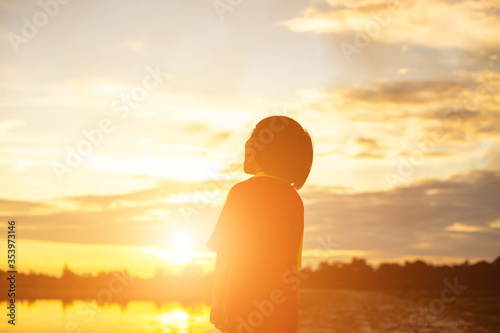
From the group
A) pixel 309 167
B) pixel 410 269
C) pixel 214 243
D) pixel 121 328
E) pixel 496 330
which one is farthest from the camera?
pixel 410 269

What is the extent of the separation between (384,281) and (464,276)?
20.6m

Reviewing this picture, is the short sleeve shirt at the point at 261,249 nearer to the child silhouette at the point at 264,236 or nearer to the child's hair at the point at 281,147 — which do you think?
the child silhouette at the point at 264,236

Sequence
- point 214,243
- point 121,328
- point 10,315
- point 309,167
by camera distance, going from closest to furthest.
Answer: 1. point 214,243
2. point 309,167
3. point 10,315
4. point 121,328

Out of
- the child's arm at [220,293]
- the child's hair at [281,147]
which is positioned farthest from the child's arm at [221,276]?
the child's hair at [281,147]

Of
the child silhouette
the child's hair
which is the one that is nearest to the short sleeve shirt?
the child silhouette

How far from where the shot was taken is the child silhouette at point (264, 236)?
13.6 ft

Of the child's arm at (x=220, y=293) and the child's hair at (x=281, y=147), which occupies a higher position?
the child's hair at (x=281, y=147)

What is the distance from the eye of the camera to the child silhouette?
13.6 ft

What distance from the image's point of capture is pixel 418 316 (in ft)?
89.0

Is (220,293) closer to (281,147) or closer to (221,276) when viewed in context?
(221,276)

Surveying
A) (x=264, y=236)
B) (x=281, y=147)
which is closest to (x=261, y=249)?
(x=264, y=236)

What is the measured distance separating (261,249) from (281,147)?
87 centimetres

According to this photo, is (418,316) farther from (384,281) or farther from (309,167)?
(384,281)

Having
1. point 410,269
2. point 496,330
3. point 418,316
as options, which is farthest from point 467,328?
point 410,269
